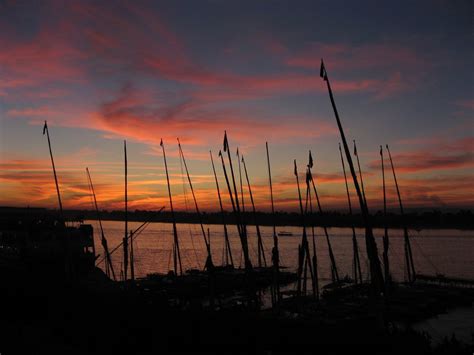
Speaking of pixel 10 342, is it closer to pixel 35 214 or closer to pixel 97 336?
→ pixel 97 336

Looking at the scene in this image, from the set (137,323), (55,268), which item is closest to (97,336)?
(137,323)

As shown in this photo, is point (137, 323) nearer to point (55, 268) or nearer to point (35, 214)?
point (55, 268)

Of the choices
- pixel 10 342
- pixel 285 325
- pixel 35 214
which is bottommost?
pixel 285 325

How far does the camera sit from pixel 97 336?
562 inches

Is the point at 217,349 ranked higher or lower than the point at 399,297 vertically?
higher

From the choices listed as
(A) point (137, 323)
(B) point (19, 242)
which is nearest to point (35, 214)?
(B) point (19, 242)

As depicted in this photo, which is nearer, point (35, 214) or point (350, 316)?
point (350, 316)

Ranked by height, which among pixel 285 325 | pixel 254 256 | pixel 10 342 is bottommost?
pixel 254 256

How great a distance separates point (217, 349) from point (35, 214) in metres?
37.9

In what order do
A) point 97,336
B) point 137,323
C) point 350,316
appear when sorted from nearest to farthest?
point 97,336 → point 137,323 → point 350,316

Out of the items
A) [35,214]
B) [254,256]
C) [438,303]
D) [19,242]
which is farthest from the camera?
[254,256]

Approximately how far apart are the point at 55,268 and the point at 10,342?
2649cm

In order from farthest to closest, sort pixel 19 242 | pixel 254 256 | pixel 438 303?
pixel 254 256 → pixel 438 303 → pixel 19 242

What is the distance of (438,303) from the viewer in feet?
157
